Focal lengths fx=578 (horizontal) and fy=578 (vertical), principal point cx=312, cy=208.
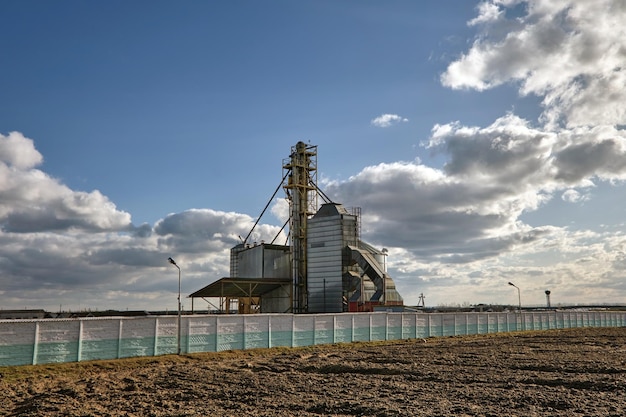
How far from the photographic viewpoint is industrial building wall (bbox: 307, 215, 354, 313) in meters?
66.6

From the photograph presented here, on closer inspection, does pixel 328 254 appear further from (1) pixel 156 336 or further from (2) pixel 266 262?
(1) pixel 156 336

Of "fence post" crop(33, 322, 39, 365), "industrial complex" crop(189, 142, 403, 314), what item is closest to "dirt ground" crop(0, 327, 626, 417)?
"fence post" crop(33, 322, 39, 365)

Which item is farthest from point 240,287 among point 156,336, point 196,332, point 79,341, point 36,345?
point 36,345

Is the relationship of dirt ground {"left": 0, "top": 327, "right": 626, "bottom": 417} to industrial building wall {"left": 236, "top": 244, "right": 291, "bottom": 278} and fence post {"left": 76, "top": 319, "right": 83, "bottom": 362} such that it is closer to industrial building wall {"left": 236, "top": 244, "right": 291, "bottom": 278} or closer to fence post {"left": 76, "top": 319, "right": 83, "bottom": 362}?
fence post {"left": 76, "top": 319, "right": 83, "bottom": 362}

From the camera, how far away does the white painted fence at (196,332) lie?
95.1 ft

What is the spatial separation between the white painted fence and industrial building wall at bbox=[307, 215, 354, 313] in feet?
51.5

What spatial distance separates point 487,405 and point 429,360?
45.0 ft

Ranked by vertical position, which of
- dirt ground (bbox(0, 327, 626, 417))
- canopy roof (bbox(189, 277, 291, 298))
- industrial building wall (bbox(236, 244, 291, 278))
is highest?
industrial building wall (bbox(236, 244, 291, 278))

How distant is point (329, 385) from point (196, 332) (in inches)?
605

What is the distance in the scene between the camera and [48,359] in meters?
29.4

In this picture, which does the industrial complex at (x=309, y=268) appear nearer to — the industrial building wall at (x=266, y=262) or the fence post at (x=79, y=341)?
the industrial building wall at (x=266, y=262)

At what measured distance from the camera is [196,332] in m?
35.8

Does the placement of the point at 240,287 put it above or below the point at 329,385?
above

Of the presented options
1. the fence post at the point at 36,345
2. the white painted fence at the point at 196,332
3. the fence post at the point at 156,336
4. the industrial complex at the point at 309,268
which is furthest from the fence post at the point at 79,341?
the industrial complex at the point at 309,268
